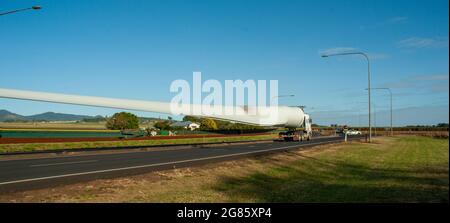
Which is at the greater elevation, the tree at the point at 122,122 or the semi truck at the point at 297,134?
the tree at the point at 122,122

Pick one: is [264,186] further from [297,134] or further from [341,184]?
[297,134]

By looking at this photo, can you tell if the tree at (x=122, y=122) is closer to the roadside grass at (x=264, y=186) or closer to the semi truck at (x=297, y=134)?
the semi truck at (x=297, y=134)

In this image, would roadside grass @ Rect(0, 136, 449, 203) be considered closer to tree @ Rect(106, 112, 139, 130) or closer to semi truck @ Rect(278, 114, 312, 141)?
semi truck @ Rect(278, 114, 312, 141)

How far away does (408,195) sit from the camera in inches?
471

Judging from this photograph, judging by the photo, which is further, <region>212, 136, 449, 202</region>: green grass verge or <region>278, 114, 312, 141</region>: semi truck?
<region>278, 114, 312, 141</region>: semi truck

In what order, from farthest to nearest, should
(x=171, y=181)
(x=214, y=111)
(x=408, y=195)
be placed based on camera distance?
(x=171, y=181) < (x=408, y=195) < (x=214, y=111)

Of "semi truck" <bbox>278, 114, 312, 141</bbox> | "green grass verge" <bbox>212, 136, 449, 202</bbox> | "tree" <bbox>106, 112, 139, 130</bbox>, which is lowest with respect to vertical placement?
"green grass verge" <bbox>212, 136, 449, 202</bbox>

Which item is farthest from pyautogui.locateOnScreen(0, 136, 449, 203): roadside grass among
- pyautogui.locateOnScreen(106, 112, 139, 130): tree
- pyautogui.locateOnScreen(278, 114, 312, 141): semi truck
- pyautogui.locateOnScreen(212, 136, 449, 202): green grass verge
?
pyautogui.locateOnScreen(106, 112, 139, 130): tree

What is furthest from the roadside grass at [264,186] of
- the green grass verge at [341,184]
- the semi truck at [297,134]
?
the semi truck at [297,134]
